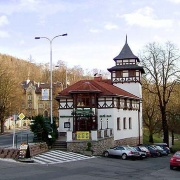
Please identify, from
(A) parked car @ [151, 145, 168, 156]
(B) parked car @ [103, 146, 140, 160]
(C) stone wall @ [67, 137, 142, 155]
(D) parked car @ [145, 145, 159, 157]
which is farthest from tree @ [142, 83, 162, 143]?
(B) parked car @ [103, 146, 140, 160]

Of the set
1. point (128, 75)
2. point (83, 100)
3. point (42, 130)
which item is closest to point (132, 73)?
point (128, 75)

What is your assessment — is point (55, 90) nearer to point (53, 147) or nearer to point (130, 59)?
point (130, 59)

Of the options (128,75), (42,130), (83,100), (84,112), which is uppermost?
(128,75)

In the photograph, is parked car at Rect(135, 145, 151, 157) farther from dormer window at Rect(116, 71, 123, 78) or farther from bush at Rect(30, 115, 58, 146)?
dormer window at Rect(116, 71, 123, 78)

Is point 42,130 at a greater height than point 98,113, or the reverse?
point 98,113

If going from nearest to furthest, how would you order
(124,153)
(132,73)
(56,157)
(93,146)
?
1. (56,157)
2. (124,153)
3. (93,146)
4. (132,73)

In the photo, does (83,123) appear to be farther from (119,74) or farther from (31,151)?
(31,151)

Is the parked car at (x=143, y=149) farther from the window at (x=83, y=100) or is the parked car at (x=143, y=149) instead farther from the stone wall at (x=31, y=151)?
the stone wall at (x=31, y=151)

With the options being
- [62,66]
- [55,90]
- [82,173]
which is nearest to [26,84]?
[62,66]

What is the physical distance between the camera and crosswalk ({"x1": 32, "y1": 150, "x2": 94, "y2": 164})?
27.5m

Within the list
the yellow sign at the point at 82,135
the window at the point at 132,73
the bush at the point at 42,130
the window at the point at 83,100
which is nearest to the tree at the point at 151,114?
the window at the point at 132,73

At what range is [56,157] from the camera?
29.9 meters

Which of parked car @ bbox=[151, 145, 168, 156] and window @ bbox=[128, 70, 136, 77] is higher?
window @ bbox=[128, 70, 136, 77]

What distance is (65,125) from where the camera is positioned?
144 feet
